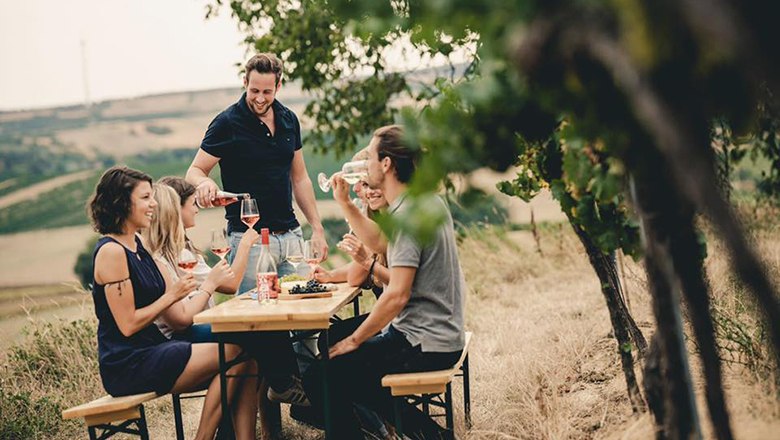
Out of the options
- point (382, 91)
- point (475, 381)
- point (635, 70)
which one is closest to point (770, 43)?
point (635, 70)

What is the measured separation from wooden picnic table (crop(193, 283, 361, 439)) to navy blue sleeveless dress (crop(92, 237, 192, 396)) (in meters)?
0.25

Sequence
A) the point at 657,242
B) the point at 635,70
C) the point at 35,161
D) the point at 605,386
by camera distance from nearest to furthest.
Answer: the point at 635,70 → the point at 657,242 → the point at 605,386 → the point at 35,161

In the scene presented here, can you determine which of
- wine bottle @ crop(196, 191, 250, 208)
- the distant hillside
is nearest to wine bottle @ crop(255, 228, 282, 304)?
wine bottle @ crop(196, 191, 250, 208)

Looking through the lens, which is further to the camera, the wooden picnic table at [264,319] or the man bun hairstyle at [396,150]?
the man bun hairstyle at [396,150]

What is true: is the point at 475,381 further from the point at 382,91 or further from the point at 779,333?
the point at 382,91

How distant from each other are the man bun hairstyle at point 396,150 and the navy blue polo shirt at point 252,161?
1.54 m

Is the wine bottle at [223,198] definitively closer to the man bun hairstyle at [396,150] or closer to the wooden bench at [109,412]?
the man bun hairstyle at [396,150]

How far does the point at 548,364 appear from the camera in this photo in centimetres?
491

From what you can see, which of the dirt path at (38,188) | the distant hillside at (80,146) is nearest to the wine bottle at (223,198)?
the distant hillside at (80,146)

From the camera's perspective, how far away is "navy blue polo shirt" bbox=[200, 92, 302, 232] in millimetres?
5223

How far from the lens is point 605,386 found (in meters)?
4.46

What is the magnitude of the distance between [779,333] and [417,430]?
8.42 ft

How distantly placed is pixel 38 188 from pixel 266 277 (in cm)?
2966

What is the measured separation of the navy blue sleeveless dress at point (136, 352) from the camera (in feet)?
12.5
